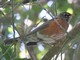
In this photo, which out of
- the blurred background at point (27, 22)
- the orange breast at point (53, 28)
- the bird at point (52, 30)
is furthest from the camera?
the orange breast at point (53, 28)

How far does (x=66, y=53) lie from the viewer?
2.89 m

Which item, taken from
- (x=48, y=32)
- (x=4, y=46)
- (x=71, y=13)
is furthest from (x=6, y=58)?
(x=71, y=13)

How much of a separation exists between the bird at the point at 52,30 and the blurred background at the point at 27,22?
10cm

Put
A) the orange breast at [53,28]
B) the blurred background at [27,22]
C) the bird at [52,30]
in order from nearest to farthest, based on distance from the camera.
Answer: the blurred background at [27,22]
the bird at [52,30]
the orange breast at [53,28]

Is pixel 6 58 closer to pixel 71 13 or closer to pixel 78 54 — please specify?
pixel 78 54

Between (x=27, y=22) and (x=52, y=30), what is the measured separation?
1243mm

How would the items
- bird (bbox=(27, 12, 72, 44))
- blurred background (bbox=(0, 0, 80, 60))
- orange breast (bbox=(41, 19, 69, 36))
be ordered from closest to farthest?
blurred background (bbox=(0, 0, 80, 60)) < bird (bbox=(27, 12, 72, 44)) < orange breast (bbox=(41, 19, 69, 36))

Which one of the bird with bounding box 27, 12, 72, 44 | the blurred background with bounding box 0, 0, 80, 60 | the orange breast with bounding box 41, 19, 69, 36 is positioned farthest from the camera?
the orange breast with bounding box 41, 19, 69, 36

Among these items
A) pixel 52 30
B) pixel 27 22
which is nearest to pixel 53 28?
pixel 52 30

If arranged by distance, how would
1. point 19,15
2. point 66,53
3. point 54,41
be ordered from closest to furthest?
point 66,53
point 54,41
point 19,15

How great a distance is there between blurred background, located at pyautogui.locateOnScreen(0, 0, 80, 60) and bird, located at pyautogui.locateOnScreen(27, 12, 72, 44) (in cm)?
10

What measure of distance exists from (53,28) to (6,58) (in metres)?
1.74

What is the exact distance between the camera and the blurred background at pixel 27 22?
2692 mm

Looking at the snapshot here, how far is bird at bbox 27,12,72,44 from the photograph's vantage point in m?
4.24
